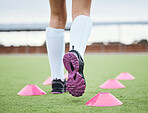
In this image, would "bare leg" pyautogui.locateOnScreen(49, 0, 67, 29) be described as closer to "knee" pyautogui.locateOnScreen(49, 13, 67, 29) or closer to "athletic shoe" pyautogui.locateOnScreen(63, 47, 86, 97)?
"knee" pyautogui.locateOnScreen(49, 13, 67, 29)

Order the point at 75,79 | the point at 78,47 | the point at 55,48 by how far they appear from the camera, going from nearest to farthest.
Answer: the point at 75,79
the point at 78,47
the point at 55,48

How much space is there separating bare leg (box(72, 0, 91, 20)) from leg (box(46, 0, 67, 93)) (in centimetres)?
32

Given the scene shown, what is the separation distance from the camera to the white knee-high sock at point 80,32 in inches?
56.7

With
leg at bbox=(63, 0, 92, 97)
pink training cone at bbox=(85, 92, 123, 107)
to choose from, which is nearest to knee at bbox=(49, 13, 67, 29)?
leg at bbox=(63, 0, 92, 97)

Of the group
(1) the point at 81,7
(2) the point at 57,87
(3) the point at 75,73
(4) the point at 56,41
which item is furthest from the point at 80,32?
(2) the point at 57,87

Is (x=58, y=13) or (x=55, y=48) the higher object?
(x=58, y=13)

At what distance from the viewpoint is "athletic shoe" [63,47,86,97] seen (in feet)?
4.34

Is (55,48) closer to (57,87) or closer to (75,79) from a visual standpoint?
(57,87)

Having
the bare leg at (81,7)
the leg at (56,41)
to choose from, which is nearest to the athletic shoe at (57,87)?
the leg at (56,41)

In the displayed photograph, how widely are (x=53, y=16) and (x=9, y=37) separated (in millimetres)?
14239

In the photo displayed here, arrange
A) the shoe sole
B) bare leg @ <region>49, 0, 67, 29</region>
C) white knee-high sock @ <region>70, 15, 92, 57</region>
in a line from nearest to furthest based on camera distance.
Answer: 1. the shoe sole
2. white knee-high sock @ <region>70, 15, 92, 57</region>
3. bare leg @ <region>49, 0, 67, 29</region>

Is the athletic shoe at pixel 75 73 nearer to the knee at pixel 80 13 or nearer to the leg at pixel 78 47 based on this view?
the leg at pixel 78 47

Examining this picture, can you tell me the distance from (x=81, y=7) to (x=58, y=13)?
1.28 ft

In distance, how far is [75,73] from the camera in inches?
Answer: 52.8
